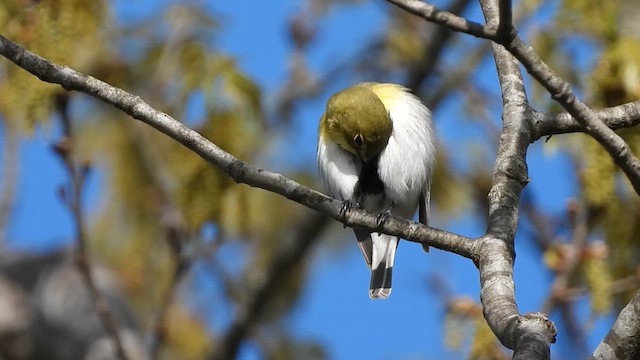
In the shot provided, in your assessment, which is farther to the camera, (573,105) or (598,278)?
(598,278)

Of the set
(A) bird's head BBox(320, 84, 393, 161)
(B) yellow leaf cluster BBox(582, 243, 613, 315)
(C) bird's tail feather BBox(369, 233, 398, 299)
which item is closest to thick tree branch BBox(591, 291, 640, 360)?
(B) yellow leaf cluster BBox(582, 243, 613, 315)

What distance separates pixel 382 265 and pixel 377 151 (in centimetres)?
73

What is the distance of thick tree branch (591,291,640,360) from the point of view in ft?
7.58

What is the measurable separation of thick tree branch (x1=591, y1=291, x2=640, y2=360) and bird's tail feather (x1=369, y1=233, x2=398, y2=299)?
2.46 meters

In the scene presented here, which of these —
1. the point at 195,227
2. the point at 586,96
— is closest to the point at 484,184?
the point at 586,96

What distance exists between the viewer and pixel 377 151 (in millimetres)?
4438

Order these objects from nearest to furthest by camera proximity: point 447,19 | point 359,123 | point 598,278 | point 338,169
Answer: point 447,19 < point 598,278 < point 359,123 < point 338,169

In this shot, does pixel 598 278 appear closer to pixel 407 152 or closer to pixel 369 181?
pixel 407 152

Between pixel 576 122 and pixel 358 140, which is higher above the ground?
pixel 358 140

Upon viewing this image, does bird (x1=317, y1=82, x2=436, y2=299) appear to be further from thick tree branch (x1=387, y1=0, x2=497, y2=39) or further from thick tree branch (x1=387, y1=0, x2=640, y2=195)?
thick tree branch (x1=387, y1=0, x2=497, y2=39)

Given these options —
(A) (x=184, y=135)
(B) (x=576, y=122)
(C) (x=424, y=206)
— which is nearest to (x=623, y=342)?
(B) (x=576, y=122)

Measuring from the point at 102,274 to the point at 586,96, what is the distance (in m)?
3.27

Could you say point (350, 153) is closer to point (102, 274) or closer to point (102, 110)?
point (102, 274)

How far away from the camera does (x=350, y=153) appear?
4.53 m
